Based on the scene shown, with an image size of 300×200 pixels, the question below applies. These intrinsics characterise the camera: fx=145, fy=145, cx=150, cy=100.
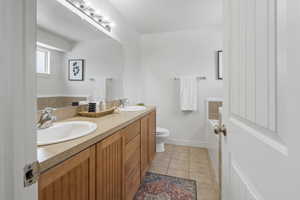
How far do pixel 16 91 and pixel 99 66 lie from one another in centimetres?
149

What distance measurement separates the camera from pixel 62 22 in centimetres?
130

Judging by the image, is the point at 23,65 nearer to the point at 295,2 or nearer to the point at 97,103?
the point at 295,2

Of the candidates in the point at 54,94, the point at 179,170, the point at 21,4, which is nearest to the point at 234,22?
the point at 21,4

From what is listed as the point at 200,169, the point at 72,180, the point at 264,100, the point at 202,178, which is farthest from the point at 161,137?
the point at 264,100

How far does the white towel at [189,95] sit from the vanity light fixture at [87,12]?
67.7 inches

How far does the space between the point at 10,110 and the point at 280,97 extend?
2.16 ft

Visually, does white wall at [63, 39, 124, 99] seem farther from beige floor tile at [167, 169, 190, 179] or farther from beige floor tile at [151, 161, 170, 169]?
beige floor tile at [167, 169, 190, 179]

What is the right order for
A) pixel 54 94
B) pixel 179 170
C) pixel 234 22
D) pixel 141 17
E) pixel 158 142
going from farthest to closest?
1. pixel 158 142
2. pixel 141 17
3. pixel 179 170
4. pixel 54 94
5. pixel 234 22

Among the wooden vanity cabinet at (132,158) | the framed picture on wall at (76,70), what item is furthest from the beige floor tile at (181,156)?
the framed picture on wall at (76,70)

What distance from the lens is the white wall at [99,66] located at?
1.46 m

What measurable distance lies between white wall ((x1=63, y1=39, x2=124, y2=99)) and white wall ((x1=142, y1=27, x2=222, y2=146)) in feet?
3.33

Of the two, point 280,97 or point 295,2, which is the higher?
point 295,2

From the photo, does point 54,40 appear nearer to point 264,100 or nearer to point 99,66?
point 99,66

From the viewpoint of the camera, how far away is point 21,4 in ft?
1.12
